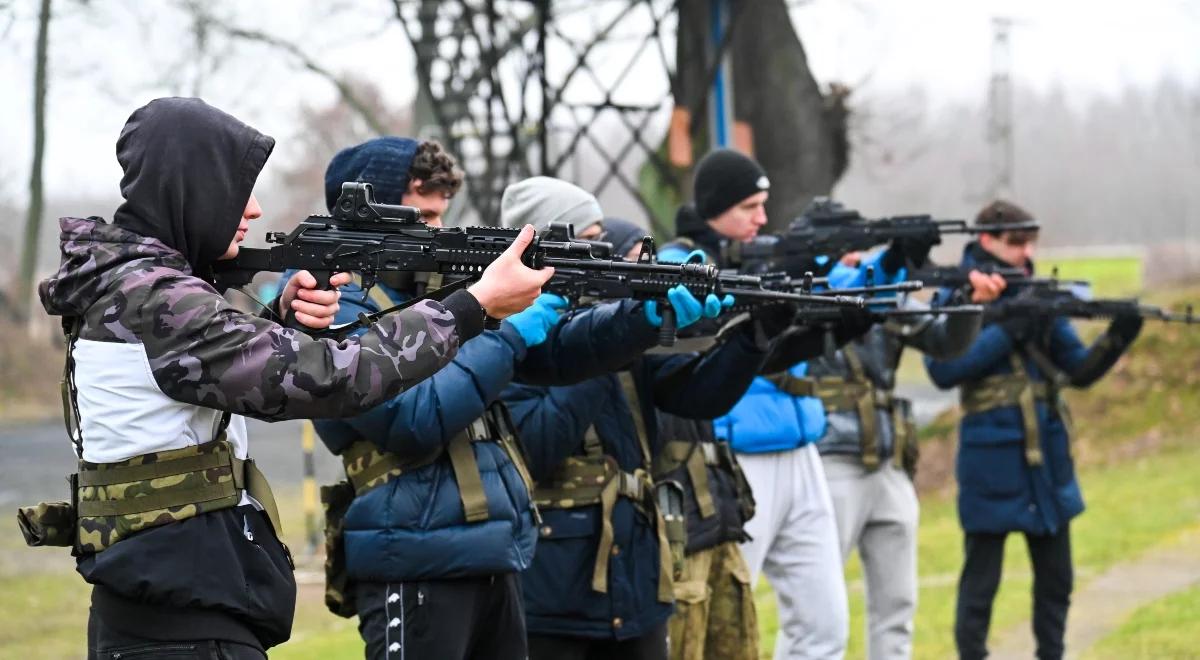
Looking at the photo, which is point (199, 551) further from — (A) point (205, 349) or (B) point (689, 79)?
(B) point (689, 79)

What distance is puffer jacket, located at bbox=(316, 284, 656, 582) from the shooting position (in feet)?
Result: 11.1

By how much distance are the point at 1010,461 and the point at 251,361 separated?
438 cm

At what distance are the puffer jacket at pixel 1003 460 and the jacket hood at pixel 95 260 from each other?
408 cm

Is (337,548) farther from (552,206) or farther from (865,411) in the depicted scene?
(865,411)

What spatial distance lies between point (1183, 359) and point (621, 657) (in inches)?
515

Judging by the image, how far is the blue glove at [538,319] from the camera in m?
3.71

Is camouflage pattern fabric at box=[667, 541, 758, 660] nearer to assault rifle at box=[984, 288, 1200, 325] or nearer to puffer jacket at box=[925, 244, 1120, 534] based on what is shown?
puffer jacket at box=[925, 244, 1120, 534]

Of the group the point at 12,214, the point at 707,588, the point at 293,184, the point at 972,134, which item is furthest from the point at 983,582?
the point at 972,134

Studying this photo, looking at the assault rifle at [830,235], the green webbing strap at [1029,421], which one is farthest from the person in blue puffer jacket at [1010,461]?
the assault rifle at [830,235]

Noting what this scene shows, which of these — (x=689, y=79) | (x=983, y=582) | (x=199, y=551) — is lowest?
(x=983, y=582)

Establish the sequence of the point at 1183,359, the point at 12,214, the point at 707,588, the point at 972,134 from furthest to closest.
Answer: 1. the point at 972,134
2. the point at 1183,359
3. the point at 12,214
4. the point at 707,588

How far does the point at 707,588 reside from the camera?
4590 millimetres

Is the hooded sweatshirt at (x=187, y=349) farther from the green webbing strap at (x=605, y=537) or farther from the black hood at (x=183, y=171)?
the green webbing strap at (x=605, y=537)

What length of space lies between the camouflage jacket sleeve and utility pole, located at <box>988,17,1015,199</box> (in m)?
18.3
